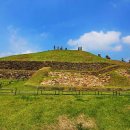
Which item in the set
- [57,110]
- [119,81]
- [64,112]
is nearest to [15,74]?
[119,81]

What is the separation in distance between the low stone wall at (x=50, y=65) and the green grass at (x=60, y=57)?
321 centimetres

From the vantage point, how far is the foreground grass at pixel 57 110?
1841 inches

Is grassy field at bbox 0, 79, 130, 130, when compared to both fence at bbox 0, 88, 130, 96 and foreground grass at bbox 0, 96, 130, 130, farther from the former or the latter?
fence at bbox 0, 88, 130, 96

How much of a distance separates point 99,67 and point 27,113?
1462 inches

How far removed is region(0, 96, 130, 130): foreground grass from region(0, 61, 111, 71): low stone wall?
27.6 m

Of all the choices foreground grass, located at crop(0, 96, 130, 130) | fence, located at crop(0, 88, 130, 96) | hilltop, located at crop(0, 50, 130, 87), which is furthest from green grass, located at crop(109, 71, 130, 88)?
foreground grass, located at crop(0, 96, 130, 130)

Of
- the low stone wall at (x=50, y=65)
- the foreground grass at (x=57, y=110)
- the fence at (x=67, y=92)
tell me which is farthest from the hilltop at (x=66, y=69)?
the foreground grass at (x=57, y=110)

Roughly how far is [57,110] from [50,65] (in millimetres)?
35110

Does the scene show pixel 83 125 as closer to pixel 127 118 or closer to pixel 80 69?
pixel 127 118

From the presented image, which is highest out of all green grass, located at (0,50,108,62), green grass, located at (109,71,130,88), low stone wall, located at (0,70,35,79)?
green grass, located at (0,50,108,62)

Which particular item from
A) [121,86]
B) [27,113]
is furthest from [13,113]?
[121,86]

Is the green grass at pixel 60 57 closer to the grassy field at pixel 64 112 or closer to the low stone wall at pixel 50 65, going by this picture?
the low stone wall at pixel 50 65

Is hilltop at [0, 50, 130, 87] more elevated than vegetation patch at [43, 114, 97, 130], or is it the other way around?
hilltop at [0, 50, 130, 87]

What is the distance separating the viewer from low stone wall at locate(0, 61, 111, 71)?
83188 mm
